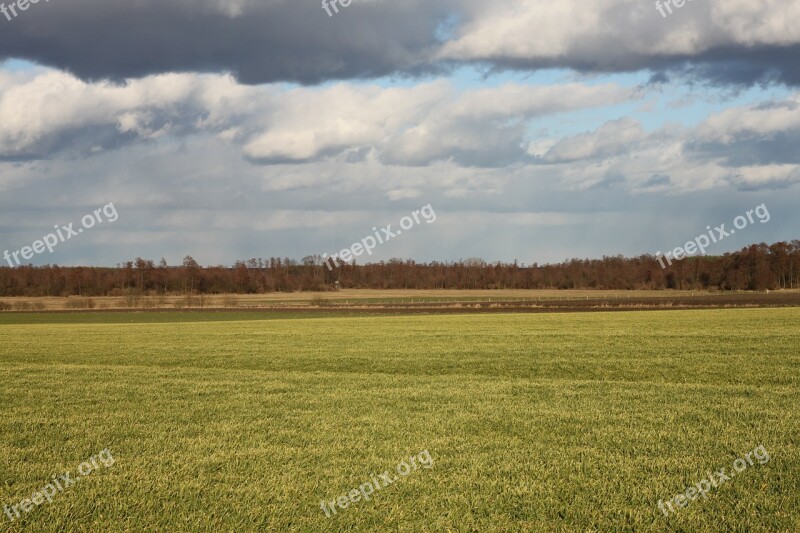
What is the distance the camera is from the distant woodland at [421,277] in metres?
147

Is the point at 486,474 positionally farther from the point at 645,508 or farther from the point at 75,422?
the point at 75,422

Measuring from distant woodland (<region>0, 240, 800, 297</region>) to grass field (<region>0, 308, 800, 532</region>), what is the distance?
12380 cm

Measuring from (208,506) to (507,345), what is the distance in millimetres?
23490

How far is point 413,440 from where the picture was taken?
11969 millimetres

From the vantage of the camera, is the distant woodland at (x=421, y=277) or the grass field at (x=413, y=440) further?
the distant woodland at (x=421, y=277)

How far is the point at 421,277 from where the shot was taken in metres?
190

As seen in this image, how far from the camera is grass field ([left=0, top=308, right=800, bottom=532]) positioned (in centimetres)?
828

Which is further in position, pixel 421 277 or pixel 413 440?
pixel 421 277

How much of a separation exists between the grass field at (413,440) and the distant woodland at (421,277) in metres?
124

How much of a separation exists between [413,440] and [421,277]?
17849 centimetres

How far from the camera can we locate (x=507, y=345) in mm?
30969

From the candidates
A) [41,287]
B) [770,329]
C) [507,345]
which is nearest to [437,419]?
[507,345]

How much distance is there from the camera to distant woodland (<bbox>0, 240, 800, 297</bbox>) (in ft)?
481

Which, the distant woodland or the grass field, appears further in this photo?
the distant woodland
